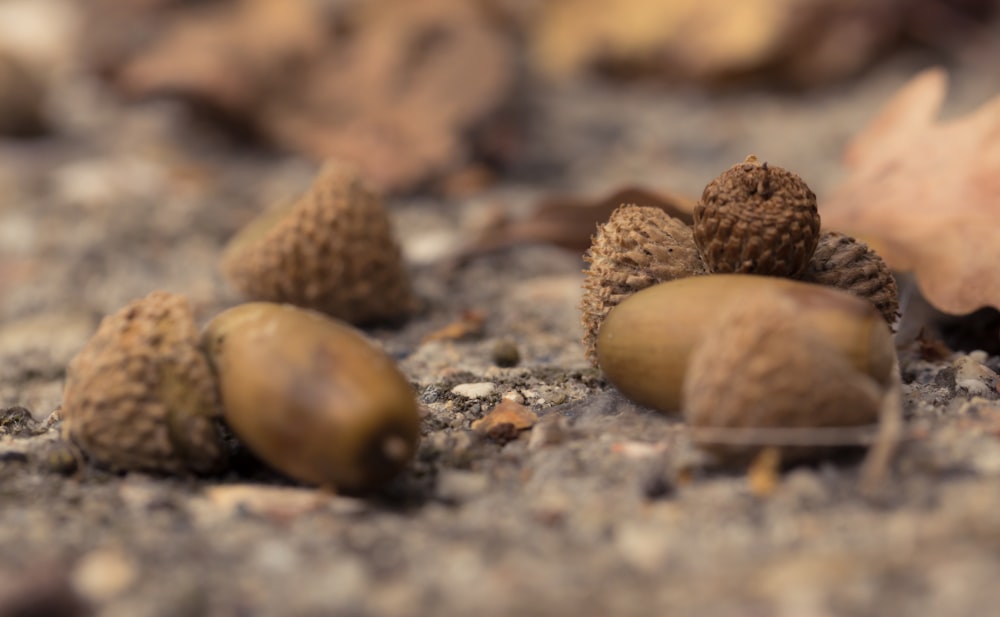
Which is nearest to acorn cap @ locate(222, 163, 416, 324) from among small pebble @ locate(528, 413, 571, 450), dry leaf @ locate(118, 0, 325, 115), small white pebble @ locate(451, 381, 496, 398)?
small white pebble @ locate(451, 381, 496, 398)

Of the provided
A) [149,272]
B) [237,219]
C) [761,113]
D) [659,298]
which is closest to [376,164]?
[237,219]

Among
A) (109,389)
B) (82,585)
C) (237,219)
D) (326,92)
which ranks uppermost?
(326,92)

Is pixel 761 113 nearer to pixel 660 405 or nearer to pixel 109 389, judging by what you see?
pixel 660 405

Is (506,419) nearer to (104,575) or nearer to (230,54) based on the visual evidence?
(104,575)

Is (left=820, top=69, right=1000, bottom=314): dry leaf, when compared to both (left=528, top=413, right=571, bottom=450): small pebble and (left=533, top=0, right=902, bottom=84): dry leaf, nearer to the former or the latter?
(left=528, top=413, right=571, bottom=450): small pebble

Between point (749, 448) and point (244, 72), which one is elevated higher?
point (244, 72)

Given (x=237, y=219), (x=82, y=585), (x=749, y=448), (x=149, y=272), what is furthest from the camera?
(x=237, y=219)

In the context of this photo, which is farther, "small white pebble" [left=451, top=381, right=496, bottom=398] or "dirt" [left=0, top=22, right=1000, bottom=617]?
"small white pebble" [left=451, top=381, right=496, bottom=398]
